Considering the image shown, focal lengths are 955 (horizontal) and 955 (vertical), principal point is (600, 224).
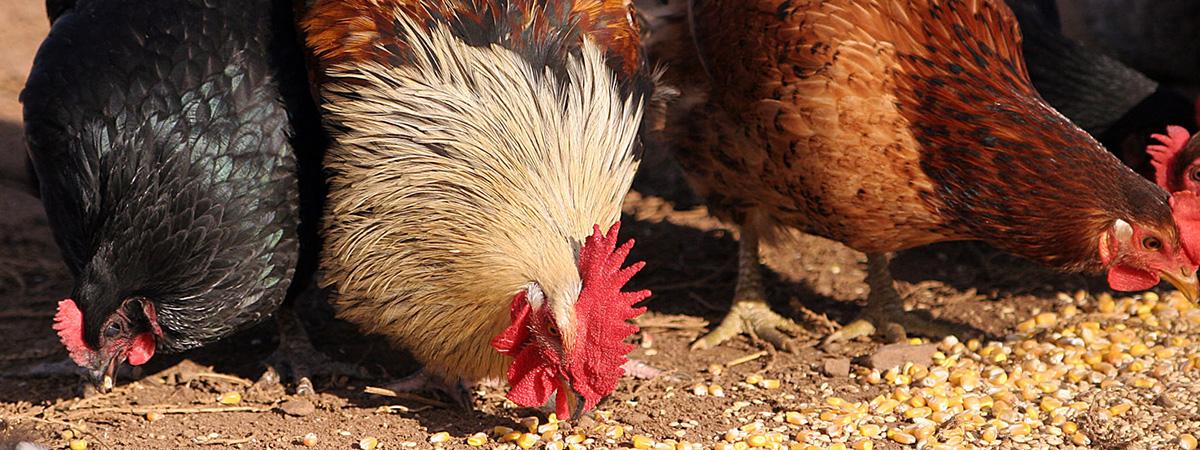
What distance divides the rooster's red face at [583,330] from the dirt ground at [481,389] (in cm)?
52

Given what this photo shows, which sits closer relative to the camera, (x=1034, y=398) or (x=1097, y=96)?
(x=1034, y=398)

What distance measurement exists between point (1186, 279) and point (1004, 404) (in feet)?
2.43

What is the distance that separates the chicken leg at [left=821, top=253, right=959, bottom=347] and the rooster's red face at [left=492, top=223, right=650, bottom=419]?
1775 millimetres

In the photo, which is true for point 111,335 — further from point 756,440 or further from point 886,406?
point 886,406

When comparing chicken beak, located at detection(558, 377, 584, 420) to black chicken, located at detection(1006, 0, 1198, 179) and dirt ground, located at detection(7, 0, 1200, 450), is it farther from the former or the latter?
black chicken, located at detection(1006, 0, 1198, 179)

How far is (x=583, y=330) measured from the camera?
267 cm

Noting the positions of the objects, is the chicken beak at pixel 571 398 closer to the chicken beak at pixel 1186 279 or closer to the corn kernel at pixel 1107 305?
the chicken beak at pixel 1186 279

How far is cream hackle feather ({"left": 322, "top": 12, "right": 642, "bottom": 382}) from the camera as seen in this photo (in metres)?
2.86

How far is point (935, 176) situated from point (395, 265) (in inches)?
75.4

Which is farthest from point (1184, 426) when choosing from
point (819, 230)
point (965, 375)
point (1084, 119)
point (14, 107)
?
point (14, 107)

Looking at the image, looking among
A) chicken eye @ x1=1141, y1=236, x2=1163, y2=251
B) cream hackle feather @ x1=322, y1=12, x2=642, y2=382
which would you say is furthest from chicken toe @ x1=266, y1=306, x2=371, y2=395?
chicken eye @ x1=1141, y1=236, x2=1163, y2=251

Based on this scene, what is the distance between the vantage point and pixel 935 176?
342 centimetres

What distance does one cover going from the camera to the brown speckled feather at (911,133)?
10.7 ft

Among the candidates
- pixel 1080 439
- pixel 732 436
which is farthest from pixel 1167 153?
pixel 732 436
